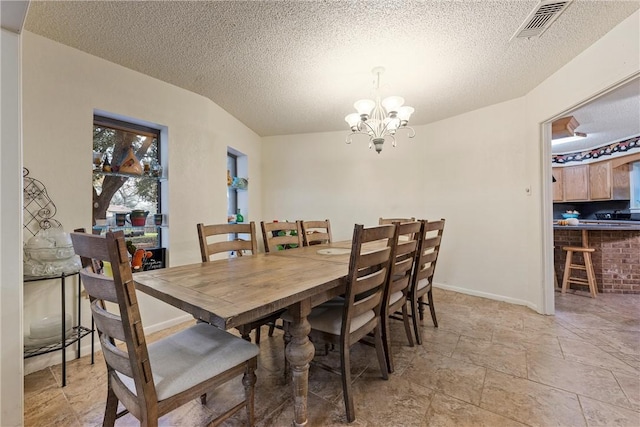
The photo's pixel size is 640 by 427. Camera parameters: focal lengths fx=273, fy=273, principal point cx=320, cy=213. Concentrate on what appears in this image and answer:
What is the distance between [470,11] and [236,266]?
2122 mm

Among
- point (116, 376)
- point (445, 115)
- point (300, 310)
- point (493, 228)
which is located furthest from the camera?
point (445, 115)

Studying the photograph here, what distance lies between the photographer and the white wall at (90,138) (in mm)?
1854

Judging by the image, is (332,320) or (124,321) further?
(332,320)

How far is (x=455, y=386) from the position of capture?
161 centimetres

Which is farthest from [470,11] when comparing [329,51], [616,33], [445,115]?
[445,115]

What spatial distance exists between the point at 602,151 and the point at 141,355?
22.5 feet

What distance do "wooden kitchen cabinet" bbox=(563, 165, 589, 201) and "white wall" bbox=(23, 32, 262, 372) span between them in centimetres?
625

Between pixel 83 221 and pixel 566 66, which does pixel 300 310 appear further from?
pixel 566 66

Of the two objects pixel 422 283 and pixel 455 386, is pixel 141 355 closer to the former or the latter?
pixel 455 386

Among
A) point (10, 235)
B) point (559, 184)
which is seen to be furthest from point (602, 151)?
point (10, 235)

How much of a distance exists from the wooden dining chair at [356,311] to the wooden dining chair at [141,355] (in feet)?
1.32

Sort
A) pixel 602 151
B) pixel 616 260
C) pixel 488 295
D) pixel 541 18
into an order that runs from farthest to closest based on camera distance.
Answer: pixel 602 151 < pixel 616 260 < pixel 488 295 < pixel 541 18

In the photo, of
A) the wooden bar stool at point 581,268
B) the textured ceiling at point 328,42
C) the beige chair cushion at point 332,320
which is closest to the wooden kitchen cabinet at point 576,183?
the wooden bar stool at point 581,268

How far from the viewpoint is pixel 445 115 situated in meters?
3.51
